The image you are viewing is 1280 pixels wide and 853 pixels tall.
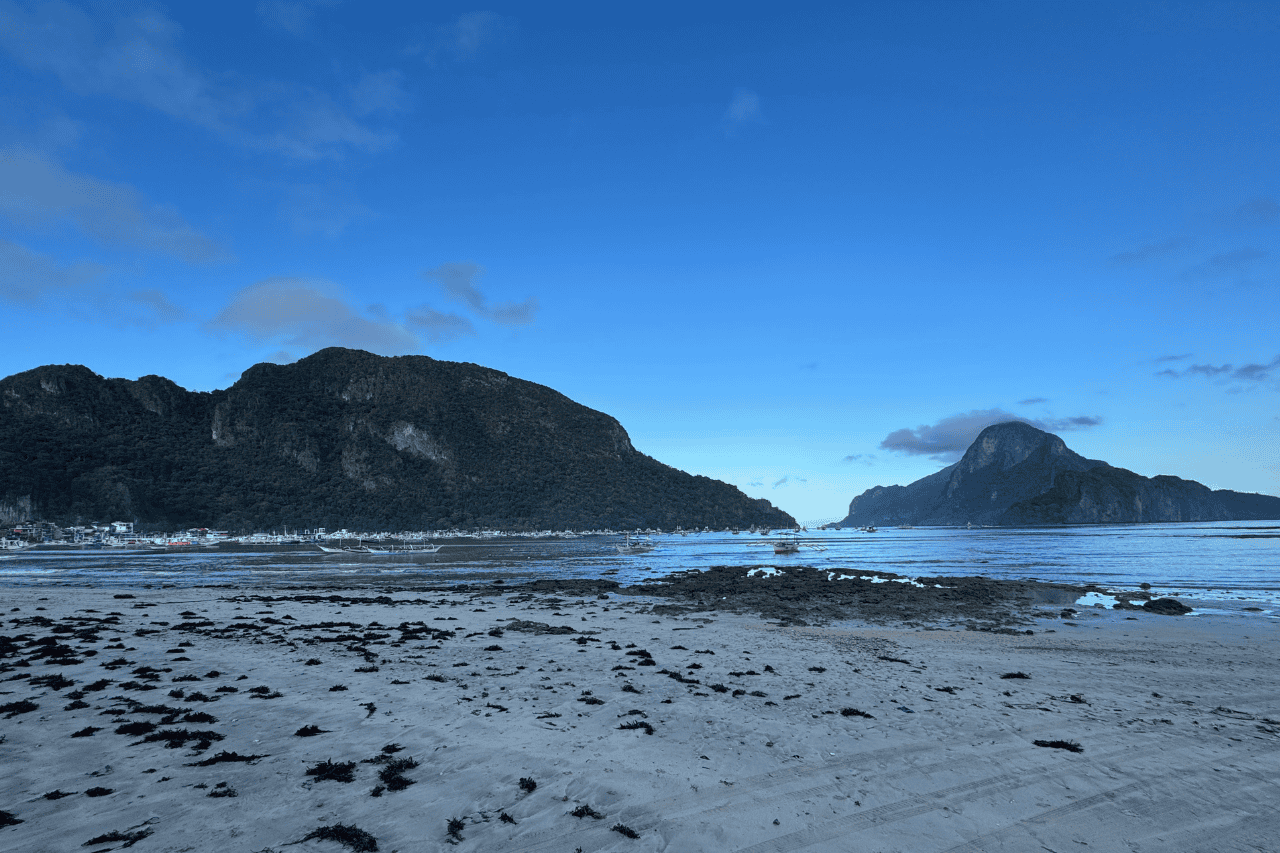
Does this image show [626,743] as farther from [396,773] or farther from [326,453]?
[326,453]

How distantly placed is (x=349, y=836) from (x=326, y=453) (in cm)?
17235

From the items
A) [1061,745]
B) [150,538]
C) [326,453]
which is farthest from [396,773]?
[326,453]

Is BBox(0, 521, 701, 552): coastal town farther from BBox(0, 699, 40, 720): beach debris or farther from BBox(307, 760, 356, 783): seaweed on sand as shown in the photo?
BBox(307, 760, 356, 783): seaweed on sand

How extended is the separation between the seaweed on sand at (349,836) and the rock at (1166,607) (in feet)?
98.6

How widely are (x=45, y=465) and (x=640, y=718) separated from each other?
15763cm

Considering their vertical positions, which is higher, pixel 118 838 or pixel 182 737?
pixel 118 838

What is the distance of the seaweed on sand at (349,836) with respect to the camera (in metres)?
5.82

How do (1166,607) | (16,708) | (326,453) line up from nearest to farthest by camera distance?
1. (16,708)
2. (1166,607)
3. (326,453)

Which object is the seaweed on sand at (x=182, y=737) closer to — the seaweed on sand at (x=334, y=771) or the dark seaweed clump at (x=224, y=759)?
the dark seaweed clump at (x=224, y=759)

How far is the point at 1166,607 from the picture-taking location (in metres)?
25.5

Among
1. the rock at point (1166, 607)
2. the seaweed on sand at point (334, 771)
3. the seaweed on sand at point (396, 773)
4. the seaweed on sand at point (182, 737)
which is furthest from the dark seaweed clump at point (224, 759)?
the rock at point (1166, 607)

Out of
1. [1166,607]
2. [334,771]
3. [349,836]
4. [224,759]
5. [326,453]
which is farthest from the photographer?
[326,453]

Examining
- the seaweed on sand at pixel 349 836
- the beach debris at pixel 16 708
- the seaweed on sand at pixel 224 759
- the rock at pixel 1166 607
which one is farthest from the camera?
the rock at pixel 1166 607

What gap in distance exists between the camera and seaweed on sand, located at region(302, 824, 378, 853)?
582cm
